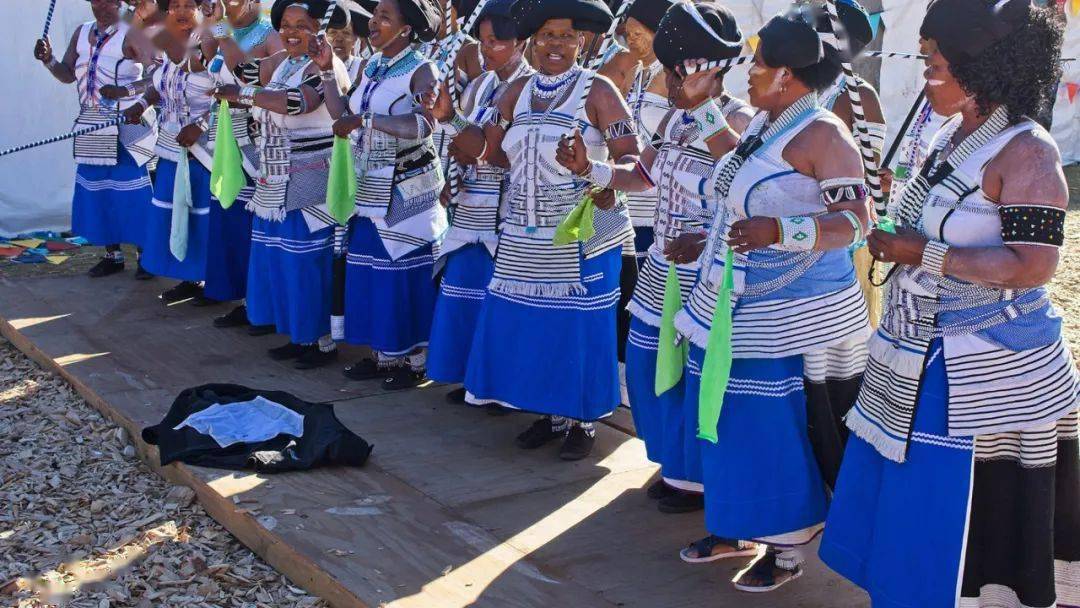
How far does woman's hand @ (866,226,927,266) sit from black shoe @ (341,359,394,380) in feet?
12.0

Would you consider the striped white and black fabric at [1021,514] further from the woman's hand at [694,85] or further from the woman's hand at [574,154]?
the woman's hand at [574,154]

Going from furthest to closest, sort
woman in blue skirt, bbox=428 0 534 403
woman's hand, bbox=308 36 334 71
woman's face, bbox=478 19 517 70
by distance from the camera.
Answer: woman's hand, bbox=308 36 334 71, woman's face, bbox=478 19 517 70, woman in blue skirt, bbox=428 0 534 403

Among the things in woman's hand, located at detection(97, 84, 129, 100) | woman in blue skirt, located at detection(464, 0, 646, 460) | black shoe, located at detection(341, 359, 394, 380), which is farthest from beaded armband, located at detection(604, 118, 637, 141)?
woman's hand, located at detection(97, 84, 129, 100)

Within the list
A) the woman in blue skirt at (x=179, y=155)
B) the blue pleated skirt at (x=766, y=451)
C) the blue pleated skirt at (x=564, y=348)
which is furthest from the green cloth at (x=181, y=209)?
the blue pleated skirt at (x=766, y=451)

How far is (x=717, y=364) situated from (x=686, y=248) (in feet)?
1.82

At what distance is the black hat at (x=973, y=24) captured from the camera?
3.20m

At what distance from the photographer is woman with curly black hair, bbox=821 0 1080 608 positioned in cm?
320

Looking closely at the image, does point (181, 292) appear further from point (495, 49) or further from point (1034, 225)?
point (1034, 225)

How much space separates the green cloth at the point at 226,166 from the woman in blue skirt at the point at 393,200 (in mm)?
885

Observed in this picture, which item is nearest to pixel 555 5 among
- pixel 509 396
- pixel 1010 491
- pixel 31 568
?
pixel 509 396

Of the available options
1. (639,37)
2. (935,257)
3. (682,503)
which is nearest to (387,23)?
(639,37)

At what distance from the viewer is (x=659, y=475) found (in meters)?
5.15

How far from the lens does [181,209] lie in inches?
300

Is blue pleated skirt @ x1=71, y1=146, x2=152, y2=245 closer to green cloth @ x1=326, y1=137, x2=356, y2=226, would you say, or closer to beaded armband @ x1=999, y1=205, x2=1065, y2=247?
green cloth @ x1=326, y1=137, x2=356, y2=226
